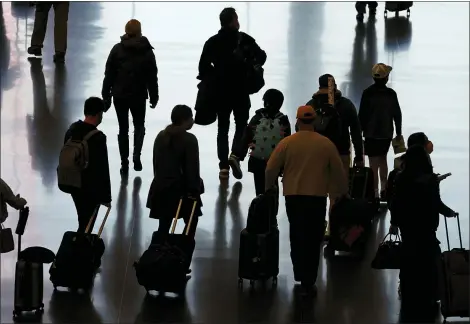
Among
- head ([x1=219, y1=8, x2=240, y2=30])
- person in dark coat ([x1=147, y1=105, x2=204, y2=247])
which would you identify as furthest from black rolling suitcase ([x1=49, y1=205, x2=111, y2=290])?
head ([x1=219, y1=8, x2=240, y2=30])

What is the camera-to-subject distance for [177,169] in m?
12.0

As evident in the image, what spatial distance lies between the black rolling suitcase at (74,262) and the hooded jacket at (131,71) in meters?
3.45

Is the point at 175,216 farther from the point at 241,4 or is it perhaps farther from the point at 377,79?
the point at 241,4

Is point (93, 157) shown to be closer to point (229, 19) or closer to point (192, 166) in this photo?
point (192, 166)

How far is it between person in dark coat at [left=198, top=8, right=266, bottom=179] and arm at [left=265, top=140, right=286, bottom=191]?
10.8 feet

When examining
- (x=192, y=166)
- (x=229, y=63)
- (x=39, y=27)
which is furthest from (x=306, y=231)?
(x=39, y=27)

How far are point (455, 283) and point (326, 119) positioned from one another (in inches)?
97.2

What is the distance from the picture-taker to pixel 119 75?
15.1 m

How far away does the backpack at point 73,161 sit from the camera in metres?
11.8

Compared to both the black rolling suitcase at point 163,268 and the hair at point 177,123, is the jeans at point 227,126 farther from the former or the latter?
the black rolling suitcase at point 163,268

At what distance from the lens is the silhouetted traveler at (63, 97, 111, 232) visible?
38.9 feet

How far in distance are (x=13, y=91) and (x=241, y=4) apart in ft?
28.8

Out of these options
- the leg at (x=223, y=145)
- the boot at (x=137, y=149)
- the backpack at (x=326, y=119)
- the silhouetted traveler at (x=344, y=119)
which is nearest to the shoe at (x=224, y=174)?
the leg at (x=223, y=145)

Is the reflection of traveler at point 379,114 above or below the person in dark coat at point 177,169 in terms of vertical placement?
above
